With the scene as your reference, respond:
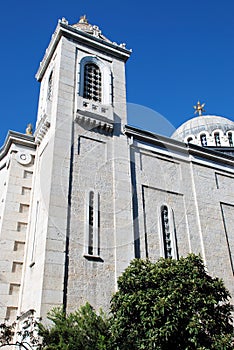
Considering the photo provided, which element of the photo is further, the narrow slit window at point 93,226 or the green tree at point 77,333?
the narrow slit window at point 93,226

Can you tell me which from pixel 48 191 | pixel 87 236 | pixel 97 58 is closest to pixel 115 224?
pixel 87 236

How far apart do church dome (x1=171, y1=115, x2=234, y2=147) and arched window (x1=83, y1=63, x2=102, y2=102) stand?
55.7ft

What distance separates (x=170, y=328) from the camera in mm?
11070

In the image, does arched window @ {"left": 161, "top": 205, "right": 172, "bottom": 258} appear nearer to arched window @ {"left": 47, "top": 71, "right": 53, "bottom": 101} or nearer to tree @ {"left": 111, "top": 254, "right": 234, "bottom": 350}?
tree @ {"left": 111, "top": 254, "right": 234, "bottom": 350}

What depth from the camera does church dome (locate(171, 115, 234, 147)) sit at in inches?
1438

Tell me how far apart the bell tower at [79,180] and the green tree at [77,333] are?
1.60 metres

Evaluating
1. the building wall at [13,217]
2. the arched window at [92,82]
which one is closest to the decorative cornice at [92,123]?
the arched window at [92,82]

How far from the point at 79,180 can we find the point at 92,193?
83 cm

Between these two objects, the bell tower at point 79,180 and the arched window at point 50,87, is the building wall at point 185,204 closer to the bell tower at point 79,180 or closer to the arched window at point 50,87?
the bell tower at point 79,180

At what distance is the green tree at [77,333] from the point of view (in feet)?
36.5

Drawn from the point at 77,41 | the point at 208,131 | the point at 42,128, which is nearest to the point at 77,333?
the point at 42,128

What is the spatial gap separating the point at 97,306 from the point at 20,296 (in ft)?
11.8

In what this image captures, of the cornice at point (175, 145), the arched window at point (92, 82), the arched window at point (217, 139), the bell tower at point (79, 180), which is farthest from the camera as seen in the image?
the arched window at point (217, 139)

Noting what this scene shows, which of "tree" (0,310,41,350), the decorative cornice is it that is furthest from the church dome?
"tree" (0,310,41,350)
